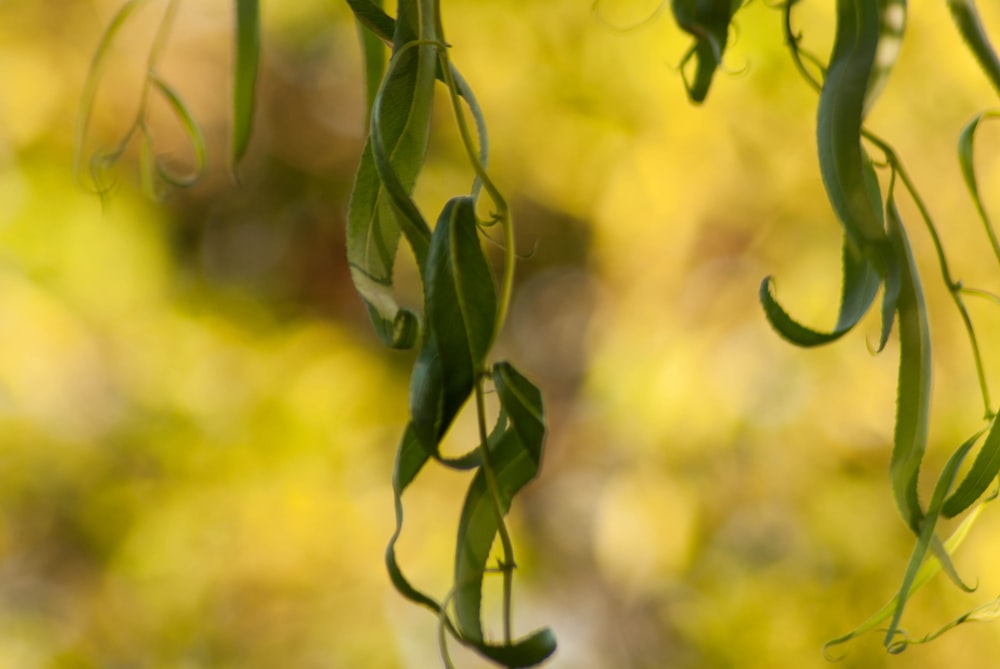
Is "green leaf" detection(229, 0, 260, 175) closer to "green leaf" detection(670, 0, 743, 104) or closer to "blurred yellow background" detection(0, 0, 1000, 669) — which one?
"green leaf" detection(670, 0, 743, 104)

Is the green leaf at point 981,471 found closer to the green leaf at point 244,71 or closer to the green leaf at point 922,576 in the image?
the green leaf at point 922,576

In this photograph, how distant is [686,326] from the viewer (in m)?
1.02

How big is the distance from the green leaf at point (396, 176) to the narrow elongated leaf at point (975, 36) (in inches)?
4.1

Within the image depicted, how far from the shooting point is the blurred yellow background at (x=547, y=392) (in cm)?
100

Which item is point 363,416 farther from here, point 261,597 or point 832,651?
point 832,651

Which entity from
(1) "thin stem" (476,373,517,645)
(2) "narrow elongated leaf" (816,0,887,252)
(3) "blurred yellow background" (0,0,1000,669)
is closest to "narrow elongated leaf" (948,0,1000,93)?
(2) "narrow elongated leaf" (816,0,887,252)

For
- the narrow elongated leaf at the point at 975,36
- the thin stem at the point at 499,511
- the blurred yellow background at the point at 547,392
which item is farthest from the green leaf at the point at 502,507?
the blurred yellow background at the point at 547,392

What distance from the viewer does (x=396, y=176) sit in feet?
0.67

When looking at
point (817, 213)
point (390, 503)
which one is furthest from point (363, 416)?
point (817, 213)

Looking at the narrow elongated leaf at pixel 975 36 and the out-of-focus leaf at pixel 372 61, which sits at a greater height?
the out-of-focus leaf at pixel 372 61

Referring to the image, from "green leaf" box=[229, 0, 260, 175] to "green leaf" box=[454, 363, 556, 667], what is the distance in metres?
0.13

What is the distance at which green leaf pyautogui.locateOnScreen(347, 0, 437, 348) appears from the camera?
0.68ft

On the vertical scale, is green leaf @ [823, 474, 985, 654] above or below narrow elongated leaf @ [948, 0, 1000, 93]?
below

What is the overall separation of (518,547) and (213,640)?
292 millimetres
